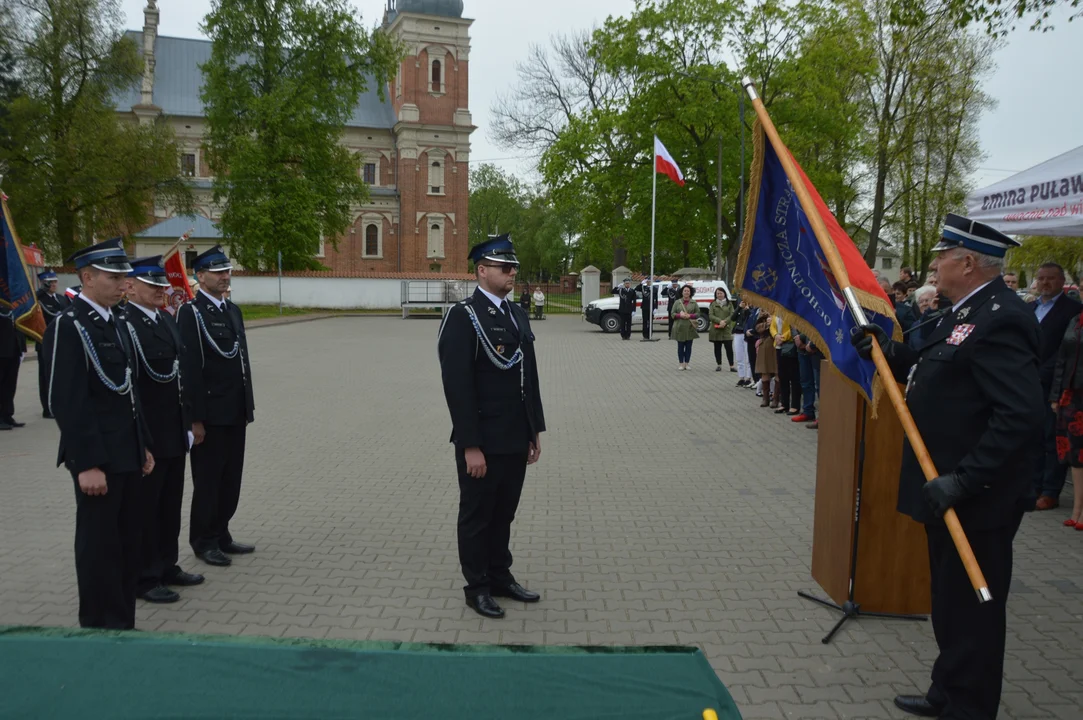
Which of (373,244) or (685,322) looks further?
(373,244)

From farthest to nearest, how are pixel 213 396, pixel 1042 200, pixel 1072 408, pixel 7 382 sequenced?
pixel 7 382
pixel 1042 200
pixel 1072 408
pixel 213 396

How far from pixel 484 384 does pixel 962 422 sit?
2588mm

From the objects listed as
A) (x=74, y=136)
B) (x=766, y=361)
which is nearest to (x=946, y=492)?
(x=766, y=361)

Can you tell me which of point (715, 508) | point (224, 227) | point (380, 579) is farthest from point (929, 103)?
point (380, 579)

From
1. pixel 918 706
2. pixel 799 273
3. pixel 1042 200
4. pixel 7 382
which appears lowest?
pixel 918 706

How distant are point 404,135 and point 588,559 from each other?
65.9 metres

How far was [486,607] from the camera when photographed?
5.17 metres

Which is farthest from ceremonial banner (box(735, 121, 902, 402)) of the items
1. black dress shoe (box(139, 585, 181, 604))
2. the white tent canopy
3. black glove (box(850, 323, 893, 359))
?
black dress shoe (box(139, 585, 181, 604))

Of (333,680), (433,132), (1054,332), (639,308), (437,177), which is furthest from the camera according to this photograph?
(437,177)

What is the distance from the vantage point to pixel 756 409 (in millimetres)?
14125

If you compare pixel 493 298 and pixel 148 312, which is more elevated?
pixel 493 298

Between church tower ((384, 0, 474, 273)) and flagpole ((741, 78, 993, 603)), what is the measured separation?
64638 mm

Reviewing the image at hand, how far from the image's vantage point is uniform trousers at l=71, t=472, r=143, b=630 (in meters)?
4.42

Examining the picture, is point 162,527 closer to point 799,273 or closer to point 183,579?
point 183,579
